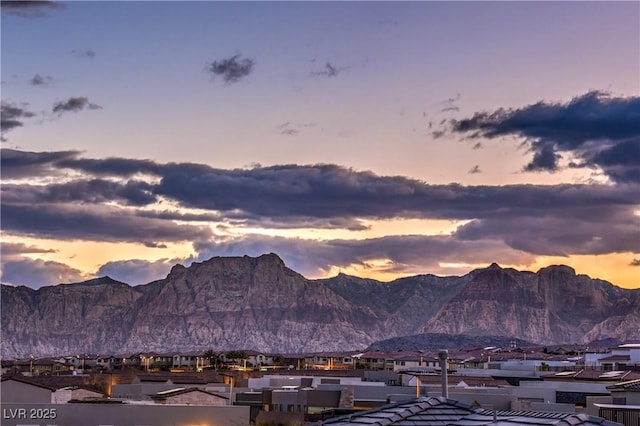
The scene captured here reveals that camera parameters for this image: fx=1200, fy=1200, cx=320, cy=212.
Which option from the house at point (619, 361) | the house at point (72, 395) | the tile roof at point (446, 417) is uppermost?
the house at point (619, 361)

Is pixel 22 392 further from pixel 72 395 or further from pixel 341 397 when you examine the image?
pixel 341 397

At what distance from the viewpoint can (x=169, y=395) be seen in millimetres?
49750

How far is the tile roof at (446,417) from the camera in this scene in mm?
22859

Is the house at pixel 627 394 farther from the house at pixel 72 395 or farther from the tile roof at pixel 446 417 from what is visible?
the tile roof at pixel 446 417

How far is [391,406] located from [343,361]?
136950 millimetres

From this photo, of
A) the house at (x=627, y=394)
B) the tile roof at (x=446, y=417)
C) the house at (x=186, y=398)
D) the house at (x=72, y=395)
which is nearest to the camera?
the tile roof at (x=446, y=417)

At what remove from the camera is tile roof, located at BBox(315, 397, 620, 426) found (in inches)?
900

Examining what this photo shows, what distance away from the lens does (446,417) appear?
2431 cm

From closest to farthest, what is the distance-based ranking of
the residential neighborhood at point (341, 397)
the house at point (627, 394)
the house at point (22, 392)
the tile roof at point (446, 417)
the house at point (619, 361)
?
1. the tile roof at point (446, 417)
2. the residential neighborhood at point (341, 397)
3. the house at point (627, 394)
4. the house at point (22, 392)
5. the house at point (619, 361)

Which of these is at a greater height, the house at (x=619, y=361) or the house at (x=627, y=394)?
the house at (x=619, y=361)

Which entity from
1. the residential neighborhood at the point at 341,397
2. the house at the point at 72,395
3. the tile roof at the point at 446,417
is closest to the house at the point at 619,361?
the residential neighborhood at the point at 341,397

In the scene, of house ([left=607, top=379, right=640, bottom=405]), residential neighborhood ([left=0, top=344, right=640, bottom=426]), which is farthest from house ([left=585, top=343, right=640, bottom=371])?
house ([left=607, top=379, right=640, bottom=405])

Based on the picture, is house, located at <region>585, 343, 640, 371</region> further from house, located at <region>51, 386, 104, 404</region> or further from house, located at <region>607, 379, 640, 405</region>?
house, located at <region>51, 386, 104, 404</region>

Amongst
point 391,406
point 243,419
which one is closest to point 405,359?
point 243,419
